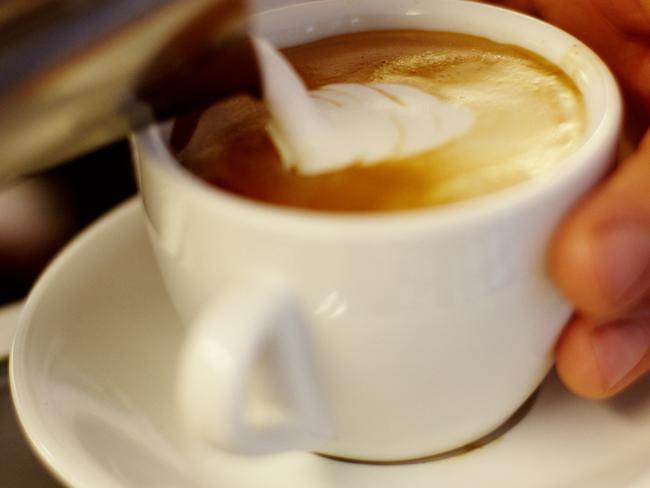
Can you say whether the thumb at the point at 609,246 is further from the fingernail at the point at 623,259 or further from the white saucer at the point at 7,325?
the white saucer at the point at 7,325

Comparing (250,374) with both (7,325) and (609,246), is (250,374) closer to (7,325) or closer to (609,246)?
(609,246)

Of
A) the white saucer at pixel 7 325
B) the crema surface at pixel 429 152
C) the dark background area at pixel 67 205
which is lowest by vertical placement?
the dark background area at pixel 67 205

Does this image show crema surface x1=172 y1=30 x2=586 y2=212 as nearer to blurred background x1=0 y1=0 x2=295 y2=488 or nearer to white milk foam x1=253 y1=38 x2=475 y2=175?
white milk foam x1=253 y1=38 x2=475 y2=175

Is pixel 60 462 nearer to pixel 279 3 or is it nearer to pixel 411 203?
pixel 411 203

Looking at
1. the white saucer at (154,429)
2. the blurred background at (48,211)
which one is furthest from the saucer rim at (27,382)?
the blurred background at (48,211)

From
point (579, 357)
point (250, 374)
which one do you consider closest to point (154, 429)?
point (250, 374)

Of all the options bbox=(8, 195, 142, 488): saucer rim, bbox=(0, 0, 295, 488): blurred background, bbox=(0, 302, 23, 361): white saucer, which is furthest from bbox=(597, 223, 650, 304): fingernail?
bbox=(0, 302, 23, 361): white saucer

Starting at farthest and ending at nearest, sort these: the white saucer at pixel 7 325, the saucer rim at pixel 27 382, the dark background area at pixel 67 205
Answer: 1. the dark background area at pixel 67 205
2. the white saucer at pixel 7 325
3. the saucer rim at pixel 27 382
